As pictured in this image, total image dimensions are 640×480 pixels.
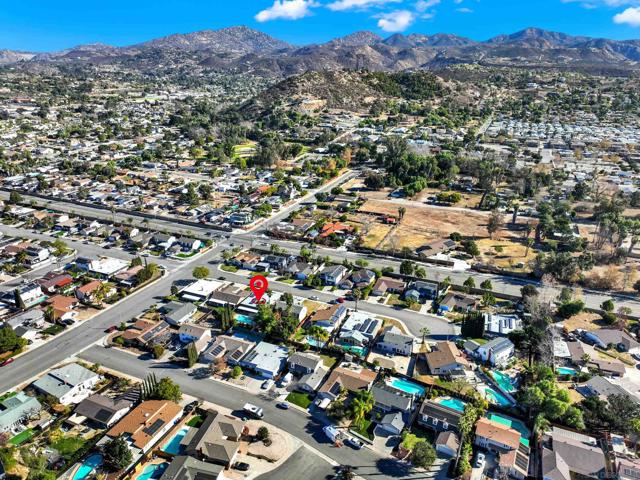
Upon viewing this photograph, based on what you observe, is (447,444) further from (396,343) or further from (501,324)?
(501,324)

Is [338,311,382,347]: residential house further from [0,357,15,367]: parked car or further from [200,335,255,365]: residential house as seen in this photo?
[0,357,15,367]: parked car

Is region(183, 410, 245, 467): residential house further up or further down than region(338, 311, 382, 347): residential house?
further down

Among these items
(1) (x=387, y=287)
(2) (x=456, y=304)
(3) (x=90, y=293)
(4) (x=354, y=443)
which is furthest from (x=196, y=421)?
(2) (x=456, y=304)

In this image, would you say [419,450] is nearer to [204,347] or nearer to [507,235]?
[204,347]

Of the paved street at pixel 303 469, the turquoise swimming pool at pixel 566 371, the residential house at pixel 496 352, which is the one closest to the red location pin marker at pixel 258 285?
the paved street at pixel 303 469

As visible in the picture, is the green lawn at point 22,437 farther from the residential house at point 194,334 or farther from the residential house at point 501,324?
the residential house at point 501,324

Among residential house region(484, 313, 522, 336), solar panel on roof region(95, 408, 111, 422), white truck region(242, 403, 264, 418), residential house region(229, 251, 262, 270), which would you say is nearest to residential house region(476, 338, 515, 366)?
residential house region(484, 313, 522, 336)
